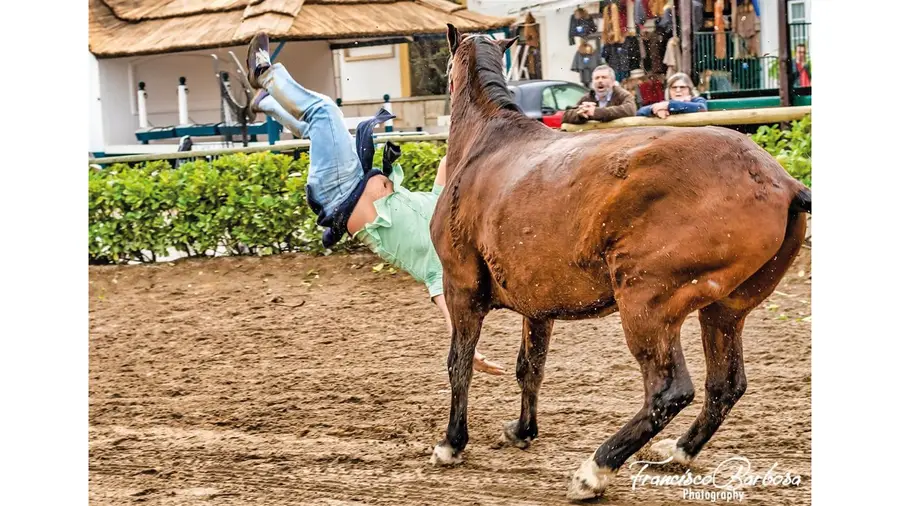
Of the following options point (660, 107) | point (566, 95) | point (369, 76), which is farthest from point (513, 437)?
point (369, 76)

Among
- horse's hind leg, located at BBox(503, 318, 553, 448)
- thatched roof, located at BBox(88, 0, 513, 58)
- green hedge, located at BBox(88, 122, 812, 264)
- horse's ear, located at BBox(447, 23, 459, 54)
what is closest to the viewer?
horse's hind leg, located at BBox(503, 318, 553, 448)

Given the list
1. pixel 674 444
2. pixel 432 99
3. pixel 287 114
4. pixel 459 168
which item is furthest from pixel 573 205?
pixel 432 99

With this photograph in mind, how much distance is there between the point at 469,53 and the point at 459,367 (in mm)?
1392

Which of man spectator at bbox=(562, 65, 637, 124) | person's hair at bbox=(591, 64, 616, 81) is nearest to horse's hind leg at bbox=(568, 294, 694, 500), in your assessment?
man spectator at bbox=(562, 65, 637, 124)

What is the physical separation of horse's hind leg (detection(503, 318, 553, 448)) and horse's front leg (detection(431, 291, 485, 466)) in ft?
0.84

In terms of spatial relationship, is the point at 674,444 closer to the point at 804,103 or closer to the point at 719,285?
the point at 719,285

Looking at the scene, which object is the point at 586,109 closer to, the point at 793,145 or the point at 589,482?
the point at 793,145

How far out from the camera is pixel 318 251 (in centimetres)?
877

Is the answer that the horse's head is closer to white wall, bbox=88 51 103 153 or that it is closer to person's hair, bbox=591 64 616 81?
person's hair, bbox=591 64 616 81

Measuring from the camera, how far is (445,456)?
14.5 feet

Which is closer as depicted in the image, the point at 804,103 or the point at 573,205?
the point at 573,205

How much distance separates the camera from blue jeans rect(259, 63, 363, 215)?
528cm

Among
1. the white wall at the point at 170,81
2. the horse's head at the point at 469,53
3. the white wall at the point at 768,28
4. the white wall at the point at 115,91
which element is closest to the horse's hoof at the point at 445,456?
the horse's head at the point at 469,53
